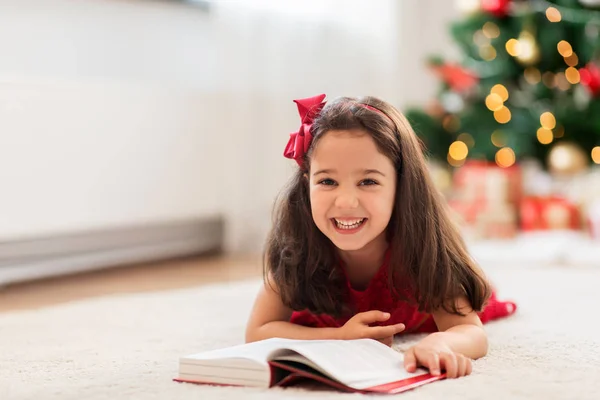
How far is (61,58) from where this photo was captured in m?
2.57

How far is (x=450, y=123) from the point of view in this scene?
3.32 m

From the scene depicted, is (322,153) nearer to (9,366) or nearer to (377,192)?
(377,192)

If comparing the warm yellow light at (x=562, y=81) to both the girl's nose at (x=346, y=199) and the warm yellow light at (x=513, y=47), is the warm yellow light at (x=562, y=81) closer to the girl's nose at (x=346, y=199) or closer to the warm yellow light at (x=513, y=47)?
the warm yellow light at (x=513, y=47)

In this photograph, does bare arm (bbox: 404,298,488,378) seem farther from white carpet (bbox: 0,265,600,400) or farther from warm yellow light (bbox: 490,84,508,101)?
warm yellow light (bbox: 490,84,508,101)

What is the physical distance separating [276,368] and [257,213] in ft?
6.23

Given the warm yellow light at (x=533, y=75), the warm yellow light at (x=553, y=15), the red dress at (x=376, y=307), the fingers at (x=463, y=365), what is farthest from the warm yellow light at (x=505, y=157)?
the fingers at (x=463, y=365)

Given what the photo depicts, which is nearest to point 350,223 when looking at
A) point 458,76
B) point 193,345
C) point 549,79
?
point 193,345

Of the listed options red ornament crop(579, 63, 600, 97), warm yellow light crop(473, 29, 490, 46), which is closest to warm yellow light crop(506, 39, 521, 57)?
warm yellow light crop(473, 29, 490, 46)

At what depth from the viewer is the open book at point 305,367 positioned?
1.09 m

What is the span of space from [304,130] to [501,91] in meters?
2.07

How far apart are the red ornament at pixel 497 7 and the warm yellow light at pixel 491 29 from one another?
44mm

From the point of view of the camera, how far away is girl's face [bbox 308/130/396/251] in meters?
1.26

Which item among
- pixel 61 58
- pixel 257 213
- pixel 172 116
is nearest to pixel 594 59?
pixel 257 213

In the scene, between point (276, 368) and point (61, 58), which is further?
point (61, 58)
